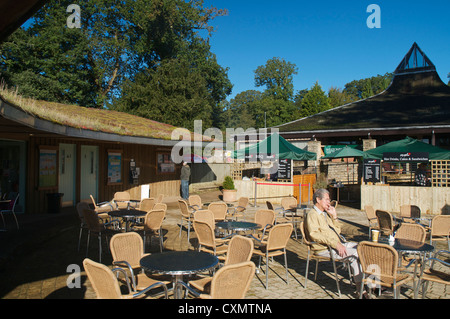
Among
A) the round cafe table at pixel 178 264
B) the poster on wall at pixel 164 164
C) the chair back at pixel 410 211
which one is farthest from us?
the poster on wall at pixel 164 164

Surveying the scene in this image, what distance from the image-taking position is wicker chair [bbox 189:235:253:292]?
383 cm

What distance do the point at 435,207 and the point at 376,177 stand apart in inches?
84.0

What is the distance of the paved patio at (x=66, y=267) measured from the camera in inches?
187

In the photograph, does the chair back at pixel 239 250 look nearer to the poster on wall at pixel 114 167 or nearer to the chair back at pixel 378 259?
the chair back at pixel 378 259

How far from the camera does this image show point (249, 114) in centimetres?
5809

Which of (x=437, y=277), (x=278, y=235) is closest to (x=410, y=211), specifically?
(x=437, y=277)

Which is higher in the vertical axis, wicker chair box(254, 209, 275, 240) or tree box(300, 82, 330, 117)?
tree box(300, 82, 330, 117)

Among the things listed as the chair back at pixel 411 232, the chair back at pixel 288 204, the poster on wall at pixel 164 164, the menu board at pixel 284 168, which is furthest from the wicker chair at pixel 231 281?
the poster on wall at pixel 164 164

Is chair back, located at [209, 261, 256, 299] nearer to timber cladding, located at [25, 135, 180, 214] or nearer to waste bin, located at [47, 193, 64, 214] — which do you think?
waste bin, located at [47, 193, 64, 214]

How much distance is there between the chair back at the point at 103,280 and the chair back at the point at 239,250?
4.76ft

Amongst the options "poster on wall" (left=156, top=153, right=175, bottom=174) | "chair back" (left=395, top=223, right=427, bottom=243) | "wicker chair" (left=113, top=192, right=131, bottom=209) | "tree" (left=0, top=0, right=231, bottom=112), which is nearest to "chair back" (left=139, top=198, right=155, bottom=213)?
"wicker chair" (left=113, top=192, right=131, bottom=209)

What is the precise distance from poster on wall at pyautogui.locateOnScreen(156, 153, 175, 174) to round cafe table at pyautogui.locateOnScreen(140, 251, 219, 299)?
12295 mm

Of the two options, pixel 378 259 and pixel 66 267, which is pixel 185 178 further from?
pixel 378 259

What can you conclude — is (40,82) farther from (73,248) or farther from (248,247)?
(248,247)
